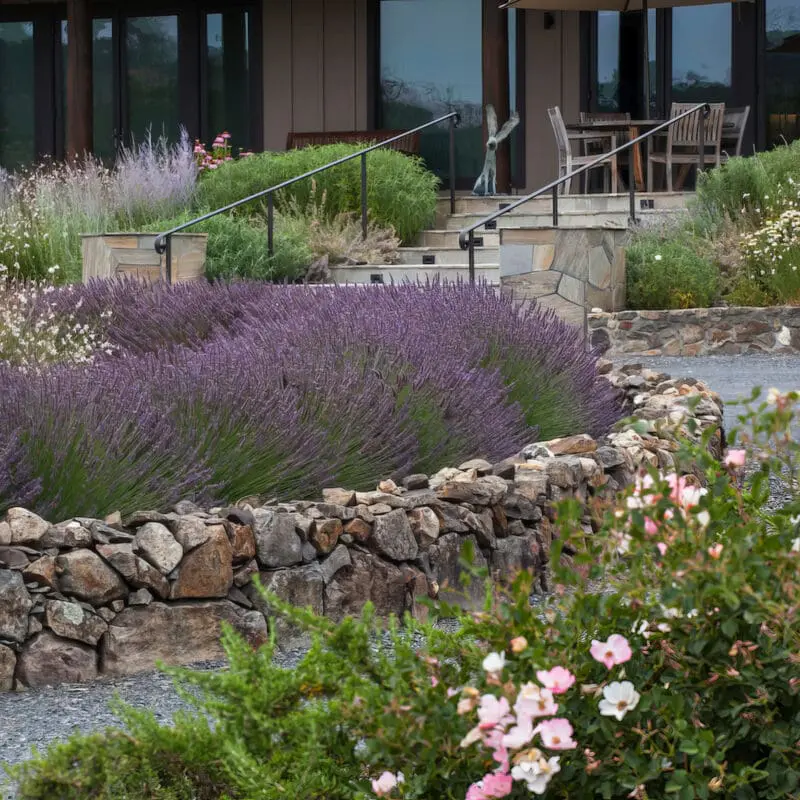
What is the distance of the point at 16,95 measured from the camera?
53.9ft

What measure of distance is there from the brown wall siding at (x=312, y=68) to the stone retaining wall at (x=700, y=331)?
277 inches

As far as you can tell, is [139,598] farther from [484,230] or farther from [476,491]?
[484,230]

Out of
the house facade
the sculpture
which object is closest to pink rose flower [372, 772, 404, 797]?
the sculpture

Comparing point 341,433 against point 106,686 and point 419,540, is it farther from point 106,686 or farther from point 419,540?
point 106,686

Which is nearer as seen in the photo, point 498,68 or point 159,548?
point 159,548

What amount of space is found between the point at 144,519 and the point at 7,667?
19.2 inches

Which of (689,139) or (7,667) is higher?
(689,139)

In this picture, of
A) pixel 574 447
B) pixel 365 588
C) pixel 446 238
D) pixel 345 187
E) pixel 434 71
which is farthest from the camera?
pixel 434 71

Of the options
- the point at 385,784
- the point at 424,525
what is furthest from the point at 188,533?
the point at 385,784

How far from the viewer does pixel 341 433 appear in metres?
4.08

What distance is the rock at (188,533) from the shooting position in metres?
3.29

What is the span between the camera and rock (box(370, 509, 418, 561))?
363cm

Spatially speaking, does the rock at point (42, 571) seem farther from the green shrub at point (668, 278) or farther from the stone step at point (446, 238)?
the stone step at point (446, 238)

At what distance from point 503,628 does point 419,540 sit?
76.7 inches
